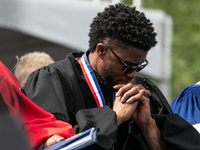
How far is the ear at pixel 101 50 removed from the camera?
2.18m

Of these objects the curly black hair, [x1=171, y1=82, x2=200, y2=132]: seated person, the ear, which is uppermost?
the curly black hair

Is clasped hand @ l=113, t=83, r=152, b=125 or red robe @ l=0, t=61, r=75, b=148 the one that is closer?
red robe @ l=0, t=61, r=75, b=148

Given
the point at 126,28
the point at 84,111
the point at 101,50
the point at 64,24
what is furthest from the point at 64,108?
the point at 64,24

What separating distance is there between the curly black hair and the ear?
0.15 feet

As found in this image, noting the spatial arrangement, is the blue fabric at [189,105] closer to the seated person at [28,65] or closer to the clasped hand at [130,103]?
the clasped hand at [130,103]

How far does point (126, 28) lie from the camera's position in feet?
6.83

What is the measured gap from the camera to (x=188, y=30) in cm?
1538

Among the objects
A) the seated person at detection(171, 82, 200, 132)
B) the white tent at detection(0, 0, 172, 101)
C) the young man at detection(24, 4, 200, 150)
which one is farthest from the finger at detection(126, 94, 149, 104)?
the white tent at detection(0, 0, 172, 101)

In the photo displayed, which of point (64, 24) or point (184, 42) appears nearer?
point (64, 24)

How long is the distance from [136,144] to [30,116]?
0.80 metres

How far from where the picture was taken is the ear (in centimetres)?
218

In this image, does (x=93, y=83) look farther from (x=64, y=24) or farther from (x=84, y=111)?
(x=64, y=24)

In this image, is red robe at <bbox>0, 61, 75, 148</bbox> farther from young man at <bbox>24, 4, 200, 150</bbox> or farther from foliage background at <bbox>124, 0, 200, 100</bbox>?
foliage background at <bbox>124, 0, 200, 100</bbox>

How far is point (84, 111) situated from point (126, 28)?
2.00 feet
